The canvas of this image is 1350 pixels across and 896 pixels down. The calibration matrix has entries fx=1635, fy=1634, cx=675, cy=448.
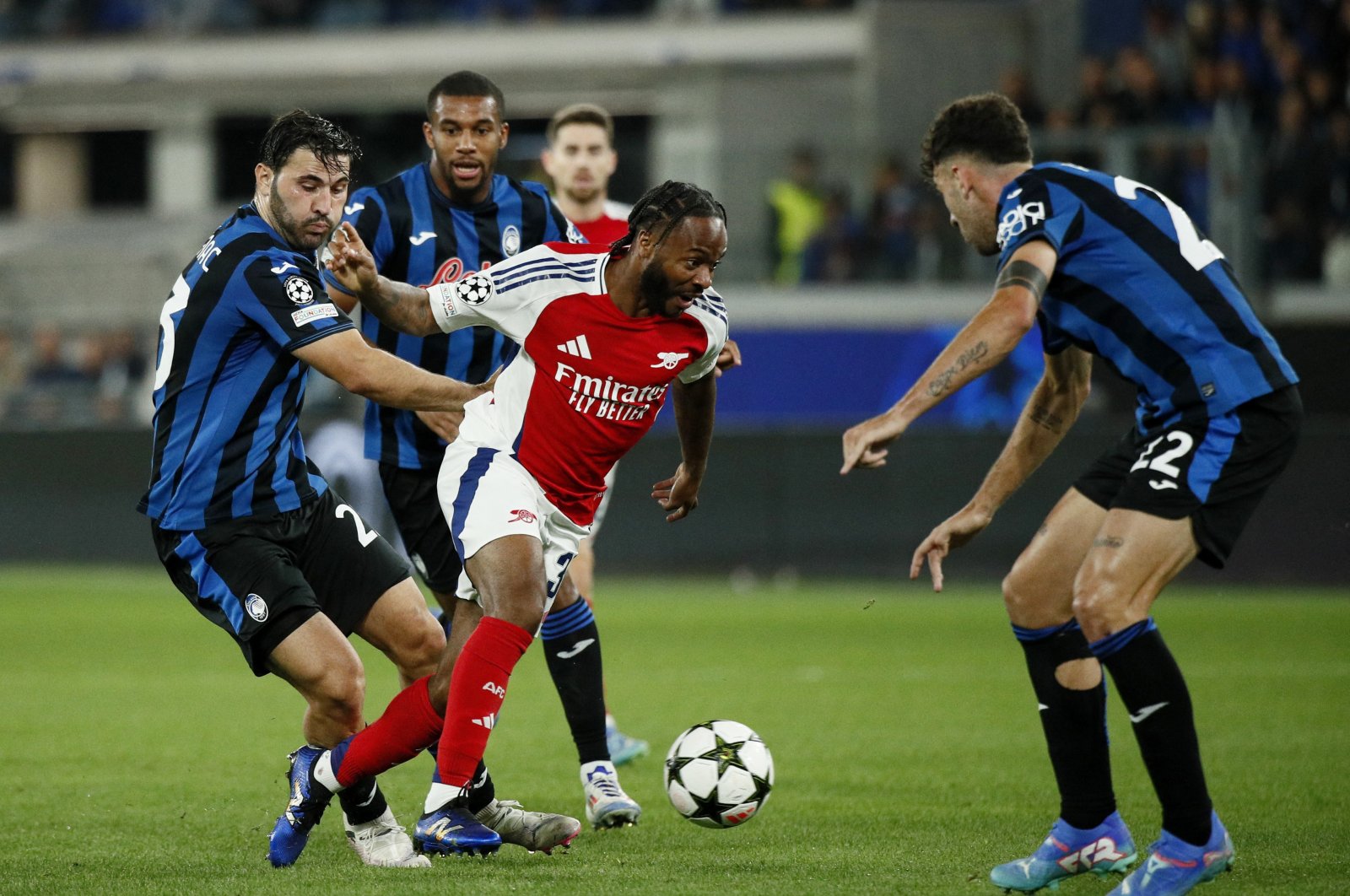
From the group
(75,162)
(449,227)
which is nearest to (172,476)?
(449,227)

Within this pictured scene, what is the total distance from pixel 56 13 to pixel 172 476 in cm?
2515

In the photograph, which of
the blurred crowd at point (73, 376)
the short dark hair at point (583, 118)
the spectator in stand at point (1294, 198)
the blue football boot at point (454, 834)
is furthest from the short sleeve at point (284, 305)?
the spectator in stand at point (1294, 198)

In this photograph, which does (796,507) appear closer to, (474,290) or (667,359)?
(667,359)

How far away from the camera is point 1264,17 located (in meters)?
18.0

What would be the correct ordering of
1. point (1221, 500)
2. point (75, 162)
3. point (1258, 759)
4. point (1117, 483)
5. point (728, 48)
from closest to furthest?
1. point (1221, 500)
2. point (1117, 483)
3. point (1258, 759)
4. point (728, 48)
5. point (75, 162)

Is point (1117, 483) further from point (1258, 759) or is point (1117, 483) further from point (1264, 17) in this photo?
point (1264, 17)

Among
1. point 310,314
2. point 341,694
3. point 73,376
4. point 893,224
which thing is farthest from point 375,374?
point 73,376

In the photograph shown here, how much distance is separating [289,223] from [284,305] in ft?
1.13

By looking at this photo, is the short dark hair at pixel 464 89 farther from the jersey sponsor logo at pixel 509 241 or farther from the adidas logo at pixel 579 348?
the adidas logo at pixel 579 348

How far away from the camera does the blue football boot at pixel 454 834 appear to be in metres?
4.92

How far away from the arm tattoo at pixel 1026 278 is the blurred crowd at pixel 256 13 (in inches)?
852

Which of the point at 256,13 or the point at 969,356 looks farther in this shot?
the point at 256,13

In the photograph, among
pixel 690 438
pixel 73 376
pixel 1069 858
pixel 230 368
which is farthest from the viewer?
pixel 73 376

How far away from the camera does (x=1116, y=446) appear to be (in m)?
4.94
